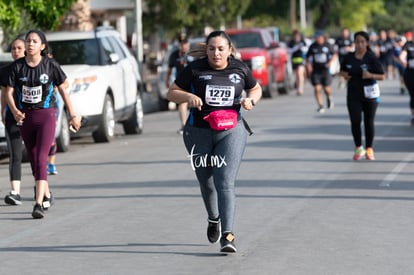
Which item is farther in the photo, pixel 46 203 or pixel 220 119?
pixel 46 203

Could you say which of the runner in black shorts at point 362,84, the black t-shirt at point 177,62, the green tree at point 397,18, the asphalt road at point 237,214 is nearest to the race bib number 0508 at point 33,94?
the asphalt road at point 237,214

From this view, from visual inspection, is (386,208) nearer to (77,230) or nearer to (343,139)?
(77,230)

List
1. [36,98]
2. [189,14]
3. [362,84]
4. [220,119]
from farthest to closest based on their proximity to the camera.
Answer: [189,14] < [362,84] < [36,98] < [220,119]

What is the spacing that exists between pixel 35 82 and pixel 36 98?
156mm

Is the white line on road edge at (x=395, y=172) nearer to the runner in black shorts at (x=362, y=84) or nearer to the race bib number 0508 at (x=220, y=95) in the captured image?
the runner in black shorts at (x=362, y=84)

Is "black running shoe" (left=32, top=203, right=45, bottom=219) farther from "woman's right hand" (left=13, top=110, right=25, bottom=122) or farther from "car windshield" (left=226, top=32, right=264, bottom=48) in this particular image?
"car windshield" (left=226, top=32, right=264, bottom=48)

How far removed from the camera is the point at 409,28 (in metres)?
98.6

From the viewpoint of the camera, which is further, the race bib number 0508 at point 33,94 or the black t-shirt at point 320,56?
the black t-shirt at point 320,56

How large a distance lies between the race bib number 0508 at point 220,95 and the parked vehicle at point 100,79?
9256 mm

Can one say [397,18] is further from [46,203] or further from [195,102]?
[195,102]

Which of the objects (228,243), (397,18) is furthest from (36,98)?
(397,18)

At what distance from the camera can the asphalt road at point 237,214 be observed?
30.4 ft

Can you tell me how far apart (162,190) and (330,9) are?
69.7 metres

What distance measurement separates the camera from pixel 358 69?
16.9 m
